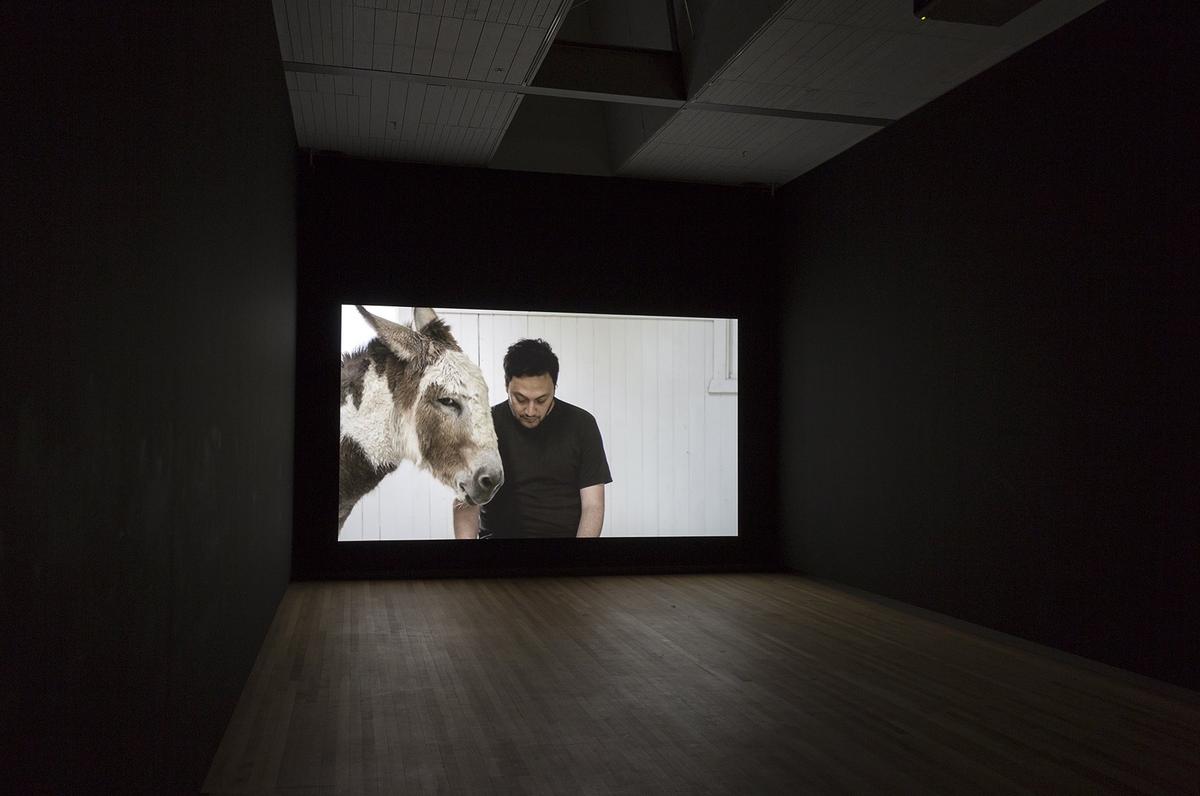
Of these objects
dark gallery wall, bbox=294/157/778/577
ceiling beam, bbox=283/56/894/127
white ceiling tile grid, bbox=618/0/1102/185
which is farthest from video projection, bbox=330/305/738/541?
ceiling beam, bbox=283/56/894/127

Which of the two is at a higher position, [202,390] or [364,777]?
[202,390]

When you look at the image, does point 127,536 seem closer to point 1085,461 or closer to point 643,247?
point 1085,461

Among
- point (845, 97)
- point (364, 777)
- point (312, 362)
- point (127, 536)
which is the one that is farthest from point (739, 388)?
point (127, 536)

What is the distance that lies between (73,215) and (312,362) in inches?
259

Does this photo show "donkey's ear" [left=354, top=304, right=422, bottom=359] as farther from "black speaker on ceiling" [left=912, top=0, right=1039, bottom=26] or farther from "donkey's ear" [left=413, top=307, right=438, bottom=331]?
"black speaker on ceiling" [left=912, top=0, right=1039, bottom=26]

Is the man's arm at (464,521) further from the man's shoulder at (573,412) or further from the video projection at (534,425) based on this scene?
the man's shoulder at (573,412)

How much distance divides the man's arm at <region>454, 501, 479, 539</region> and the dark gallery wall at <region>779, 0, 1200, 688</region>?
3.02 meters

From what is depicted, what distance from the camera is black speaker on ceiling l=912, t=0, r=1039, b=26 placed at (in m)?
4.73

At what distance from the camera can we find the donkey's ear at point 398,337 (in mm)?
8250

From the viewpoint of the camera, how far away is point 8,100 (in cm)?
140

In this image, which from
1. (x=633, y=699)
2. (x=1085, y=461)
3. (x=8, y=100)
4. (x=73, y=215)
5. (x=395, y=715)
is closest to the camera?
(x=8, y=100)

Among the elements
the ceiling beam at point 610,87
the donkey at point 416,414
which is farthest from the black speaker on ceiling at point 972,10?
the donkey at point 416,414

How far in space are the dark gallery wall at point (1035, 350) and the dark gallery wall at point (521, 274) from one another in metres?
1.08

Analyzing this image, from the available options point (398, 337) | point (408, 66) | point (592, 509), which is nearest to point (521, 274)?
point (398, 337)
